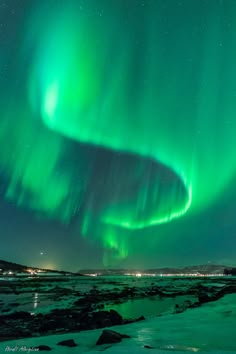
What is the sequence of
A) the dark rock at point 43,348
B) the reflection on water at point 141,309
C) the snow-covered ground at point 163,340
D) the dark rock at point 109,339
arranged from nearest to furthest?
the snow-covered ground at point 163,340, the dark rock at point 43,348, the dark rock at point 109,339, the reflection on water at point 141,309

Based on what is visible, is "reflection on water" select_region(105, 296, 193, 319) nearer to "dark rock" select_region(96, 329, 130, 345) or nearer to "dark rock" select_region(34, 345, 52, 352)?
"dark rock" select_region(96, 329, 130, 345)

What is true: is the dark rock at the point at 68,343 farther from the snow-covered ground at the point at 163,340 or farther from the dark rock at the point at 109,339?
the dark rock at the point at 109,339

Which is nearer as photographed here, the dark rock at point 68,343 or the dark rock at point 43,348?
the dark rock at point 43,348

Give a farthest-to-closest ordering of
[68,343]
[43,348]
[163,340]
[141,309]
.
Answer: [141,309], [163,340], [68,343], [43,348]

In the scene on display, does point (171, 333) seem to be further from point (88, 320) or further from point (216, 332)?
point (88, 320)

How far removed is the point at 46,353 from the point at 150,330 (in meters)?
5.17

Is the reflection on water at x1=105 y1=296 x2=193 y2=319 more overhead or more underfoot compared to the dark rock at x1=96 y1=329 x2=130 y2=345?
more underfoot

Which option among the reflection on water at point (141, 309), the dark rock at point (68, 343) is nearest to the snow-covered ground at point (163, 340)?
the dark rock at point (68, 343)

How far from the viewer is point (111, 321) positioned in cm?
1680

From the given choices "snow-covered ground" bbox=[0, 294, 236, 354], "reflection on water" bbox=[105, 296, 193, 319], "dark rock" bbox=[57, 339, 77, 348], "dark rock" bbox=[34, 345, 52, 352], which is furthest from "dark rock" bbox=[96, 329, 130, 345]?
"reflection on water" bbox=[105, 296, 193, 319]

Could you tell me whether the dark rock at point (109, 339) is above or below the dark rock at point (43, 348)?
above

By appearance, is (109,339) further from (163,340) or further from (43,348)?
(43,348)

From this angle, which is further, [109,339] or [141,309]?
[141,309]

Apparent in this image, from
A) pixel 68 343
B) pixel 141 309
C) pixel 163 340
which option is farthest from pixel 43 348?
pixel 141 309
